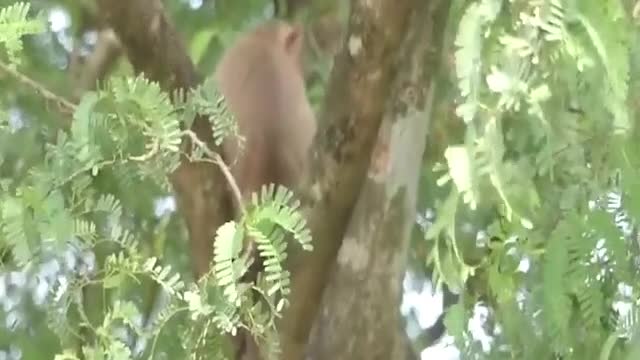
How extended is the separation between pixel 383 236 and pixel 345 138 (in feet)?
0.35

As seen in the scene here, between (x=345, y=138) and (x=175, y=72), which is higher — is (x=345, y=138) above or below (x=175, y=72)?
below

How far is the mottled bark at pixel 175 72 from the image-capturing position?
106cm

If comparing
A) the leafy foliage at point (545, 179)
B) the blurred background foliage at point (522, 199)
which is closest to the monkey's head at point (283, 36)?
the blurred background foliage at point (522, 199)

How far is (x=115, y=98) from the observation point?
84 cm

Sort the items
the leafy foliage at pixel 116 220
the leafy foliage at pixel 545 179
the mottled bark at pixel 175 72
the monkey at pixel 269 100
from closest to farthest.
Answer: the leafy foliage at pixel 545 179 < the leafy foliage at pixel 116 220 < the mottled bark at pixel 175 72 < the monkey at pixel 269 100

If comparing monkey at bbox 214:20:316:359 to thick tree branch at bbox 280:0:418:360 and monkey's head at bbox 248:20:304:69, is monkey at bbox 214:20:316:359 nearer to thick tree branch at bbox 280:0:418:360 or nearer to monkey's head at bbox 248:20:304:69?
A: monkey's head at bbox 248:20:304:69

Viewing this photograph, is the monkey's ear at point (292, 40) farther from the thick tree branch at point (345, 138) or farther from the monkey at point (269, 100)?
the thick tree branch at point (345, 138)

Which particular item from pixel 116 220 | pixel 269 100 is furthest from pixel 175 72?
pixel 269 100

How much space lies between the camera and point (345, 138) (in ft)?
3.28

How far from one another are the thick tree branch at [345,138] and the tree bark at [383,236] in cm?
3

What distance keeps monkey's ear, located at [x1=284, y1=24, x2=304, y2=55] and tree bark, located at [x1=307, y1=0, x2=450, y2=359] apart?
374 millimetres

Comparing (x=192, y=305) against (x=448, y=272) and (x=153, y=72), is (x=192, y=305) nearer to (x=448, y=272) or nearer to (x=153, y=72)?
(x=448, y=272)

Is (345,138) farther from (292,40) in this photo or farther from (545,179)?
(292,40)

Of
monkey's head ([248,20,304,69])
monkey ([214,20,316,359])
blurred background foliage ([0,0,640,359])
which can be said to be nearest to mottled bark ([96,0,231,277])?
blurred background foliage ([0,0,640,359])
